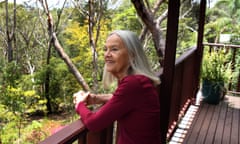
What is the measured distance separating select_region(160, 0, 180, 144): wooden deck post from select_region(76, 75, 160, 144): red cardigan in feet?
2.86

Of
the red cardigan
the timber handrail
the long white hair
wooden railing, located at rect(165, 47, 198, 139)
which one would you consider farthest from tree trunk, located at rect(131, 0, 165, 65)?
the timber handrail

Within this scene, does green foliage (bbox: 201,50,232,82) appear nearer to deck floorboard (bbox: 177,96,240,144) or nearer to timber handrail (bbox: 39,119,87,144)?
deck floorboard (bbox: 177,96,240,144)

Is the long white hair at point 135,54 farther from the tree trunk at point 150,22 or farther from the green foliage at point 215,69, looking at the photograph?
the tree trunk at point 150,22

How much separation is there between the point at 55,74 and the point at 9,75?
1.88m

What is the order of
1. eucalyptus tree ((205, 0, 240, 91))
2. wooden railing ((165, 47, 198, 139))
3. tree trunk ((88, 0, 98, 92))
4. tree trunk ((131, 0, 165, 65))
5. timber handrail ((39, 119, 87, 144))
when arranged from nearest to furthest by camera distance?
timber handrail ((39, 119, 87, 144)), wooden railing ((165, 47, 198, 139)), tree trunk ((131, 0, 165, 65)), tree trunk ((88, 0, 98, 92)), eucalyptus tree ((205, 0, 240, 91))

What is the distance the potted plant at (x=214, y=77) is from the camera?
411cm

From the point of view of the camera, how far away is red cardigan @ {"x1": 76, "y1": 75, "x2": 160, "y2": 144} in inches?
47.4

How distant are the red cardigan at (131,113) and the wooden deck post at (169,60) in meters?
0.87

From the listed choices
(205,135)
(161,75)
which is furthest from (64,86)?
(161,75)

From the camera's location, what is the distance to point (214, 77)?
162 inches

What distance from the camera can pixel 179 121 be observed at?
349 cm

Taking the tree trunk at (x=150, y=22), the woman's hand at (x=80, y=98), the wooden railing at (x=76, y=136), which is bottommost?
the wooden railing at (x=76, y=136)

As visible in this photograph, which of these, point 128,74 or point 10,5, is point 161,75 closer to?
point 128,74

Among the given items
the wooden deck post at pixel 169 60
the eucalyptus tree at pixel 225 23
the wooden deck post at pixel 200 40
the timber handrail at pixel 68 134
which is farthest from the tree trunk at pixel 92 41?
the timber handrail at pixel 68 134
